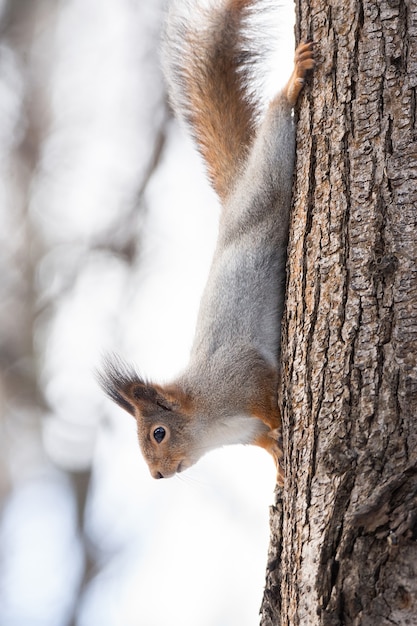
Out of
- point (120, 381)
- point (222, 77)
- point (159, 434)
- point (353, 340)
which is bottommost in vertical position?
point (353, 340)

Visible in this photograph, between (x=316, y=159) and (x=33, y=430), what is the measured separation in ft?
12.0

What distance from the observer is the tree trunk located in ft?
4.75

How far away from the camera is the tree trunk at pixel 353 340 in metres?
1.45

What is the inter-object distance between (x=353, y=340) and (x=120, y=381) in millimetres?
1279

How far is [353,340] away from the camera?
1611 millimetres

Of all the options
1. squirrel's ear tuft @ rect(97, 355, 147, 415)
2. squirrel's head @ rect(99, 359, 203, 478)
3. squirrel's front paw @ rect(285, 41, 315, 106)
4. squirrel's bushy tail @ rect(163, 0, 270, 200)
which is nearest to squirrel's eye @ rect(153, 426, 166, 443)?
squirrel's head @ rect(99, 359, 203, 478)

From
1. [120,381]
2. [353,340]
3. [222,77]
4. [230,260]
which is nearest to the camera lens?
[353,340]

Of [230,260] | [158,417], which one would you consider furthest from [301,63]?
[158,417]

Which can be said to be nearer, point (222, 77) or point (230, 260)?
point (230, 260)

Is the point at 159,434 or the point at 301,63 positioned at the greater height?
the point at 301,63

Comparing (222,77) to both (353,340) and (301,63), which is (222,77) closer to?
(301,63)

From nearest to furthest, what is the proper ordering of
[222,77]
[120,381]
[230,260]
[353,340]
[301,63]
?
[353,340]
[301,63]
[230,260]
[222,77]
[120,381]

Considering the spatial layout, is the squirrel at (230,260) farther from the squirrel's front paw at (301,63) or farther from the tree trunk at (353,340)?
the tree trunk at (353,340)

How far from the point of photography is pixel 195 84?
2.63 meters
